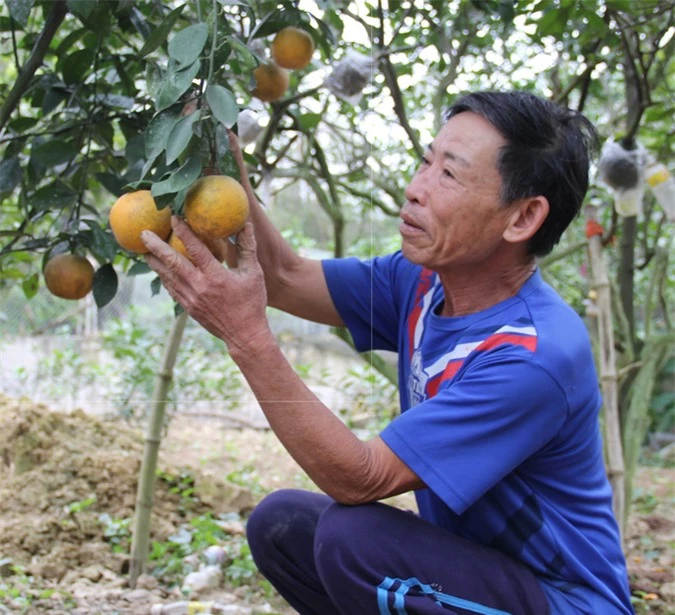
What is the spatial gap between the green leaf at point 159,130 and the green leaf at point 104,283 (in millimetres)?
350

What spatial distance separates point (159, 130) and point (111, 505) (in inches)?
69.1

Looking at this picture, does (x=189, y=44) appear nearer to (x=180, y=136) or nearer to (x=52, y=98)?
(x=180, y=136)

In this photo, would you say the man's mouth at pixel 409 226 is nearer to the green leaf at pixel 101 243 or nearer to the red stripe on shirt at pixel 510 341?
the red stripe on shirt at pixel 510 341

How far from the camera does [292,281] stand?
1.68 metres

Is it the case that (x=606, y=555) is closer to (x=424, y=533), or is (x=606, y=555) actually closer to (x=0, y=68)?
(x=424, y=533)

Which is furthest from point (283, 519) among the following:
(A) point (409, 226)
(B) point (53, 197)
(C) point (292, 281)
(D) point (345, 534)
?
(B) point (53, 197)

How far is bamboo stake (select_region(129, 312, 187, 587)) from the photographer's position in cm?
217

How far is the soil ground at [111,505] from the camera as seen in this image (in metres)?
2.07

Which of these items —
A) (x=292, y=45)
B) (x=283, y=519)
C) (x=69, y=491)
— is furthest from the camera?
(x=69, y=491)

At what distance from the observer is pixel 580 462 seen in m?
1.38

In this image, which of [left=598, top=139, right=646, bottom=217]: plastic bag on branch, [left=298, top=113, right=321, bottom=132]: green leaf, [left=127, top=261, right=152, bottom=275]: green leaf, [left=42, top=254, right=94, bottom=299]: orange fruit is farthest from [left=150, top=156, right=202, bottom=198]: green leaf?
[left=598, top=139, right=646, bottom=217]: plastic bag on branch

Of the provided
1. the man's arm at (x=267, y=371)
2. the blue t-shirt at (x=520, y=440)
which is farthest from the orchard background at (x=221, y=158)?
the blue t-shirt at (x=520, y=440)

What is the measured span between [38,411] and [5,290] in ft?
2.79

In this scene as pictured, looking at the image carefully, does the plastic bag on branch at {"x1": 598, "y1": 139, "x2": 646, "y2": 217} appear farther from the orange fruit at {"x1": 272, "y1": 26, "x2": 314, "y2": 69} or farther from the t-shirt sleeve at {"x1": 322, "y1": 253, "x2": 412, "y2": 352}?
the orange fruit at {"x1": 272, "y1": 26, "x2": 314, "y2": 69}
